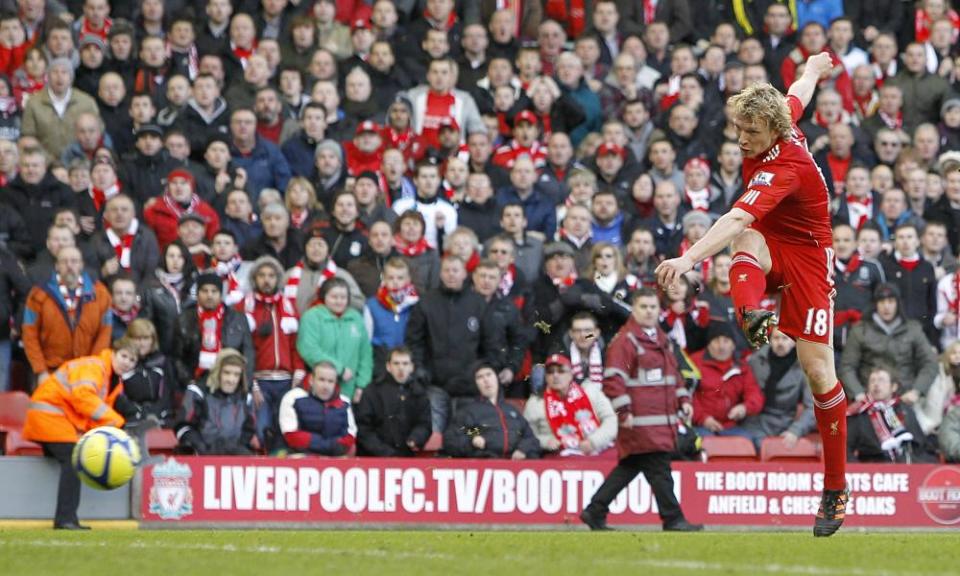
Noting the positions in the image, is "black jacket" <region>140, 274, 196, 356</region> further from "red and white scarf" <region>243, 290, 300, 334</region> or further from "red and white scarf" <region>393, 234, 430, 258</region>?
"red and white scarf" <region>393, 234, 430, 258</region>

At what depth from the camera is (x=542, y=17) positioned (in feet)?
69.9

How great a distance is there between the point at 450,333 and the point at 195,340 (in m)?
2.37

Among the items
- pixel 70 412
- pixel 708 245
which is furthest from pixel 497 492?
pixel 708 245

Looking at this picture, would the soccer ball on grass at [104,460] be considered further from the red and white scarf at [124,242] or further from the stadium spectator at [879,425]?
the stadium spectator at [879,425]

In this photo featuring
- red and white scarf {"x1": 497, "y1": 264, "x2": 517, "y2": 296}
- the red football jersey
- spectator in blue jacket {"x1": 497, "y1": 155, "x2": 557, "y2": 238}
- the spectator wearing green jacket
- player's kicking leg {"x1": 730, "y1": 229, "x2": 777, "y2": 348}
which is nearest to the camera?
player's kicking leg {"x1": 730, "y1": 229, "x2": 777, "y2": 348}

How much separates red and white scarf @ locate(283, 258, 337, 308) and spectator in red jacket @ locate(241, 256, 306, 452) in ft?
0.23

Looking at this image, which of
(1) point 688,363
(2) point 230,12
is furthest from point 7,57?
(1) point 688,363

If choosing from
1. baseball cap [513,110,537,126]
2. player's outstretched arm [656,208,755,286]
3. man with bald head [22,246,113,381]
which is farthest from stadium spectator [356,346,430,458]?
player's outstretched arm [656,208,755,286]

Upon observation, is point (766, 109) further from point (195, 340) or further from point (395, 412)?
point (195, 340)

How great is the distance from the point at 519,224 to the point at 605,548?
7435mm

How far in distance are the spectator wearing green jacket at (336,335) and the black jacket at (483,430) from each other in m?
0.97

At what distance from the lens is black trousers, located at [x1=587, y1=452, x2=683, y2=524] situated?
1443cm

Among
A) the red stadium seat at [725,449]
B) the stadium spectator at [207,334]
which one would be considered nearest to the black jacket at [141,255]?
the stadium spectator at [207,334]

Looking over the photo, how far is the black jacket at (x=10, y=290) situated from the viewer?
15766mm
